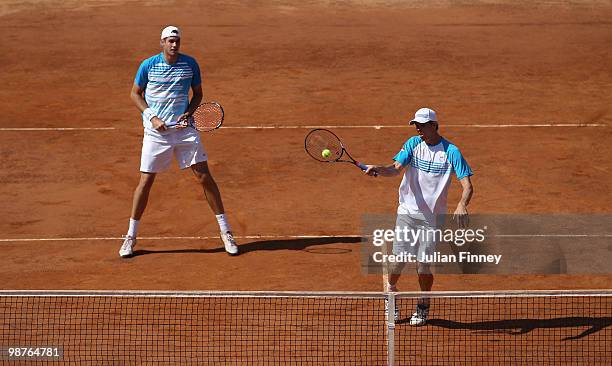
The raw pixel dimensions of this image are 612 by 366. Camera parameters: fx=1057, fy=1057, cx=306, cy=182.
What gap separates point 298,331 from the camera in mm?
9359

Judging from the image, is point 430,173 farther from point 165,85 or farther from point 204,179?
point 165,85

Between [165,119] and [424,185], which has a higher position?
[165,119]

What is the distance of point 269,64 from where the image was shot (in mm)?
20484

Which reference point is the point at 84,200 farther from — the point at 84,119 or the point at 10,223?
the point at 84,119

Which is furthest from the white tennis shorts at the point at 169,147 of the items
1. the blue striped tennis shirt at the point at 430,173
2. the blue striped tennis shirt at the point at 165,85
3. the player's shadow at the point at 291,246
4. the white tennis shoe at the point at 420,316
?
the white tennis shoe at the point at 420,316

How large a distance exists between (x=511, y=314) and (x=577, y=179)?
4730 mm

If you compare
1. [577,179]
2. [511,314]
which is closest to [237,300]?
[511,314]

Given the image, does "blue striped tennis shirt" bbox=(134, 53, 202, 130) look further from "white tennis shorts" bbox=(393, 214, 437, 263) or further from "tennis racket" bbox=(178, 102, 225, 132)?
"white tennis shorts" bbox=(393, 214, 437, 263)

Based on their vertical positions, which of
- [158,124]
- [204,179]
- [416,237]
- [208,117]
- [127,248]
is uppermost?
[208,117]

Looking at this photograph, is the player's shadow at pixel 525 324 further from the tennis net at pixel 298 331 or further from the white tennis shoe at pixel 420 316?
the white tennis shoe at pixel 420 316

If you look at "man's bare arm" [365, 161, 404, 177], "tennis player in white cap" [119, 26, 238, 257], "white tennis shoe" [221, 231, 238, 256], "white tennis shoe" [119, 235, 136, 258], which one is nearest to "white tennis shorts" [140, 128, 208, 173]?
"tennis player in white cap" [119, 26, 238, 257]

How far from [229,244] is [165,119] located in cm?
151

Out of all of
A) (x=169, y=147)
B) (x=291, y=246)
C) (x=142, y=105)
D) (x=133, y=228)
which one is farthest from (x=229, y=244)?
(x=142, y=105)

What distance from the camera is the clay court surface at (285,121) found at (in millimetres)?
11375
